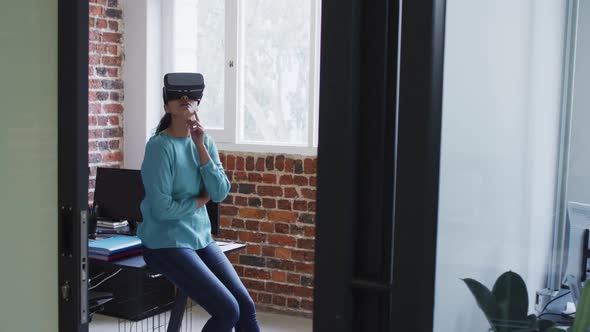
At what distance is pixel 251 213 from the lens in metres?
4.95

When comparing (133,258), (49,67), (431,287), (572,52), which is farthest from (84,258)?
(133,258)

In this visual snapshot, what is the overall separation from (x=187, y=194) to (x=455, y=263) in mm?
2313

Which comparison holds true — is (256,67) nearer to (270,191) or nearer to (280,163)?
(280,163)

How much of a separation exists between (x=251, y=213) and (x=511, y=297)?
12.5 feet

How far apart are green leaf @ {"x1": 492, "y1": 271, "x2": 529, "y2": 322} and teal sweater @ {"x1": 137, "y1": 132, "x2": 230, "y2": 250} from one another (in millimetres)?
2267

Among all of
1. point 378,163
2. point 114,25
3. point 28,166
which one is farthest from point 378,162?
point 114,25

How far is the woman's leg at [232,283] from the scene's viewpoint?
3.45 metres

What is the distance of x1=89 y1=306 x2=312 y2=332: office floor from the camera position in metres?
4.57

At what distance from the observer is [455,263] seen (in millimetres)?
1212

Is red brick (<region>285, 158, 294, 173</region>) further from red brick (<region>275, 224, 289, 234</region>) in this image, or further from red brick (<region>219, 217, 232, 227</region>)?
red brick (<region>219, 217, 232, 227</region>)

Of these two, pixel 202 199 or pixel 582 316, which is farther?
pixel 202 199

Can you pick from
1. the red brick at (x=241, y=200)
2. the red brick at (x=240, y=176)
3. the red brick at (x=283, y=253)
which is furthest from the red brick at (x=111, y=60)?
the red brick at (x=283, y=253)

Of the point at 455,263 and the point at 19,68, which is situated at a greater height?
the point at 19,68

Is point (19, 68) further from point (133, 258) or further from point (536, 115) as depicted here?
point (133, 258)
